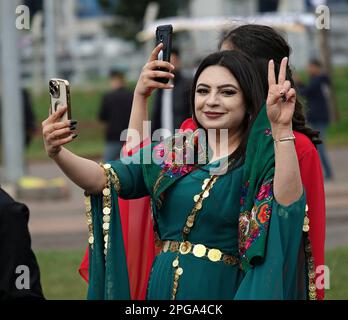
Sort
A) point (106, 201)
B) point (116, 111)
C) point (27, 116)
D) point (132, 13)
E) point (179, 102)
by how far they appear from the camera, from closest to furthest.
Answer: point (106, 201) < point (179, 102) < point (116, 111) < point (27, 116) < point (132, 13)

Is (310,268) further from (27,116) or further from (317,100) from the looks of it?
(27,116)

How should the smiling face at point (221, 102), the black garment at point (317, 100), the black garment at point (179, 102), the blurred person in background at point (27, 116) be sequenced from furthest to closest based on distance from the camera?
the blurred person in background at point (27, 116) < the black garment at point (317, 100) < the black garment at point (179, 102) < the smiling face at point (221, 102)

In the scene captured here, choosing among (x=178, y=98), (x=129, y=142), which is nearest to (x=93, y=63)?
(x=178, y=98)

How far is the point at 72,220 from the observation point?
12.5m

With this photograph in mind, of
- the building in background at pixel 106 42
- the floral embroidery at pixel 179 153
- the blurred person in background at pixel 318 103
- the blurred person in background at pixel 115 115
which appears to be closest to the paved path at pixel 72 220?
the blurred person in background at pixel 318 103

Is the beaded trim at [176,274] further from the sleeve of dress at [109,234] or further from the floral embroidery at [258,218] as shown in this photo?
the floral embroidery at [258,218]

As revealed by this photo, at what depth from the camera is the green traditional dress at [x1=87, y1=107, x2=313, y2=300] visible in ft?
13.6

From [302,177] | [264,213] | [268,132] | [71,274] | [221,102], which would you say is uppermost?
[221,102]

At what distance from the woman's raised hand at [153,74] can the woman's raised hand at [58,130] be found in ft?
2.07

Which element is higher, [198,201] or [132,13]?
[132,13]

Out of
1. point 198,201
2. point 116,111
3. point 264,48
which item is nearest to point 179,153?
point 198,201

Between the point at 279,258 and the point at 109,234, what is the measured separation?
2.59 feet

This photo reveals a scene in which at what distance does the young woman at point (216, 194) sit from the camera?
4129 millimetres

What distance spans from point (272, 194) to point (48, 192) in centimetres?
1052
